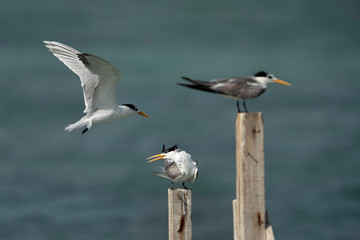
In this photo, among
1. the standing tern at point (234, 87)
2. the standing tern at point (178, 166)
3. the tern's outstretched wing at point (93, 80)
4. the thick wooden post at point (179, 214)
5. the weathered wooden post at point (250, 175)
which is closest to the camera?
the weathered wooden post at point (250, 175)

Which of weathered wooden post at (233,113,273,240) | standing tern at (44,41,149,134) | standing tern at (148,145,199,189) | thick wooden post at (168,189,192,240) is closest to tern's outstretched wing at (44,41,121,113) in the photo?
standing tern at (44,41,149,134)

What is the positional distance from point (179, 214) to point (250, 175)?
223 centimetres

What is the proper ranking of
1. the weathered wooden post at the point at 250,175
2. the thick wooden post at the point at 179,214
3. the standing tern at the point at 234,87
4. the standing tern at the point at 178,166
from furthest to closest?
the standing tern at the point at 178,166, the thick wooden post at the point at 179,214, the standing tern at the point at 234,87, the weathered wooden post at the point at 250,175

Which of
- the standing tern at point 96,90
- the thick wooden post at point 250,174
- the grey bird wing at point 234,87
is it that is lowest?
the thick wooden post at point 250,174

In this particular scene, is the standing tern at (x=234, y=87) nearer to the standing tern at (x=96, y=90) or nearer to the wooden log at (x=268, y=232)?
the wooden log at (x=268, y=232)

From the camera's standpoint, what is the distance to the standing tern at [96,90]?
31.6ft

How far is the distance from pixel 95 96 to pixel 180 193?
157 inches

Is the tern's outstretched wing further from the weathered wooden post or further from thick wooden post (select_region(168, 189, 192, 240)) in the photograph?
the weathered wooden post

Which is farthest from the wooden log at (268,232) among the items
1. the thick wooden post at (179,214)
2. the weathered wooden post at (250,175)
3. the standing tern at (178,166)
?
the standing tern at (178,166)

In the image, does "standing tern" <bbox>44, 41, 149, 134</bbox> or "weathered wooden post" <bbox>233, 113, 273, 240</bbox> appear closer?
"weathered wooden post" <bbox>233, 113, 273, 240</bbox>

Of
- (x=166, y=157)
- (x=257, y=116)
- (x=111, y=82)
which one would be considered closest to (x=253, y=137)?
(x=257, y=116)

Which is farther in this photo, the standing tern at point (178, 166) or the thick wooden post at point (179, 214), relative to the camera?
the standing tern at point (178, 166)

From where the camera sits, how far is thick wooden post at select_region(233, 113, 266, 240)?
14.6 feet

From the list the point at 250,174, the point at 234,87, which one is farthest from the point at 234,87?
the point at 250,174
